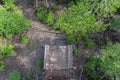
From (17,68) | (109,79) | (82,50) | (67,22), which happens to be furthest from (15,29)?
(109,79)

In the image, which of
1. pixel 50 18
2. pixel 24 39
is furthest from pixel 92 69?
pixel 24 39

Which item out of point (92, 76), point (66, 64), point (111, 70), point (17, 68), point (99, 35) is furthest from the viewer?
point (99, 35)

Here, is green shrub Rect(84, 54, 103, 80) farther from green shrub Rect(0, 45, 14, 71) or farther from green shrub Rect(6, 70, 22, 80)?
green shrub Rect(0, 45, 14, 71)

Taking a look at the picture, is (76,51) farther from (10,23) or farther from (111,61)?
(10,23)

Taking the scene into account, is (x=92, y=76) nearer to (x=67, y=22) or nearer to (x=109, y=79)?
(x=109, y=79)

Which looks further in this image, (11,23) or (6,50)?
(6,50)

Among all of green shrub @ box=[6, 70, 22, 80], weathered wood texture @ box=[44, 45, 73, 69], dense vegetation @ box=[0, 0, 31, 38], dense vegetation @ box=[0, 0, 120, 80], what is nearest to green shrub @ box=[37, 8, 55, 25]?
dense vegetation @ box=[0, 0, 120, 80]
